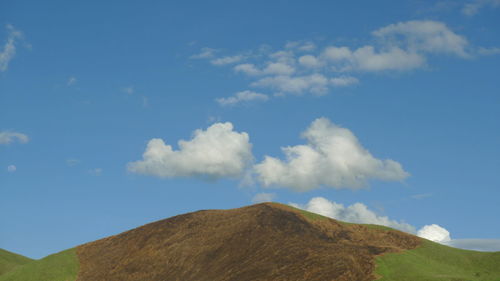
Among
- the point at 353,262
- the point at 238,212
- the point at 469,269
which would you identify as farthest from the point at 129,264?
the point at 469,269

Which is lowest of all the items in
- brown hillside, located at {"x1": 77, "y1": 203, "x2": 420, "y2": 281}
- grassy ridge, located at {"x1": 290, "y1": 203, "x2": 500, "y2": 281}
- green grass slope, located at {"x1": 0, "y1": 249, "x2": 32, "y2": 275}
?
grassy ridge, located at {"x1": 290, "y1": 203, "x2": 500, "y2": 281}

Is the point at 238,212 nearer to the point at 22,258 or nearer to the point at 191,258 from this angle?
the point at 191,258

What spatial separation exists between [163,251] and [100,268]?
33.9 feet

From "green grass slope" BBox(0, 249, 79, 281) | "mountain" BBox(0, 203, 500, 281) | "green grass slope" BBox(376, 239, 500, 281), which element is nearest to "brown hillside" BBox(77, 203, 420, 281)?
"mountain" BBox(0, 203, 500, 281)

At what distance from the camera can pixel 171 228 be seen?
78.2m

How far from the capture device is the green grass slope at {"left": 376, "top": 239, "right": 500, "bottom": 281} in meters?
53.2

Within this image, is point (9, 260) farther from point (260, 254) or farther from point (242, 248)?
point (260, 254)

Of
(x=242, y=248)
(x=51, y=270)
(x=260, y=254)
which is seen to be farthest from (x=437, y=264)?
(x=51, y=270)

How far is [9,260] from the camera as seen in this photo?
→ 10206cm

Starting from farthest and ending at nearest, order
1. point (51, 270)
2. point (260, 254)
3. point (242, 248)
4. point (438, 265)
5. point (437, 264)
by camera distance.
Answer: point (51, 270)
point (242, 248)
point (260, 254)
point (437, 264)
point (438, 265)

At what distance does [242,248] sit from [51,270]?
3366 centimetres

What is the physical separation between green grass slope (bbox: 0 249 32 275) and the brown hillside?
23055 millimetres

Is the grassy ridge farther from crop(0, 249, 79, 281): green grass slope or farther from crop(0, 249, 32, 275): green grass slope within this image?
crop(0, 249, 32, 275): green grass slope

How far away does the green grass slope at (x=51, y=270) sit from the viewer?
252 feet
